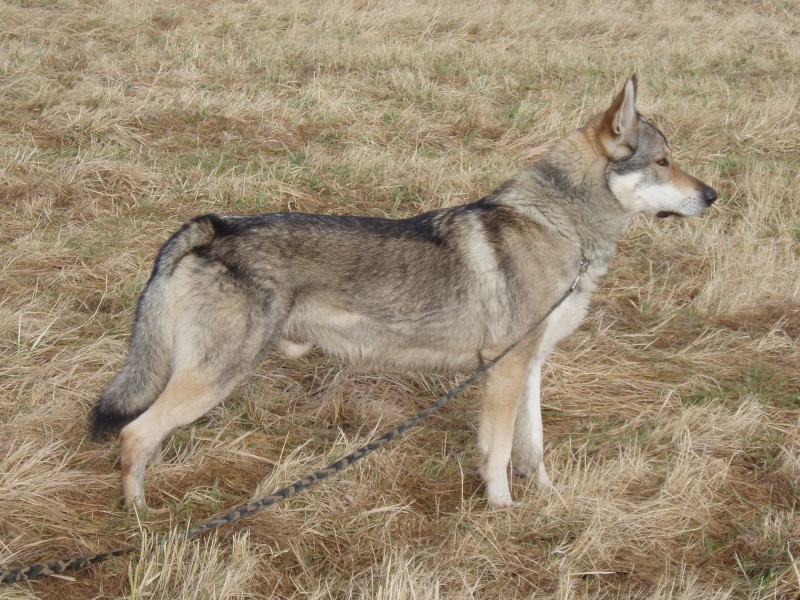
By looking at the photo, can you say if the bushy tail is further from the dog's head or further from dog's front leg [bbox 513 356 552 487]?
the dog's head

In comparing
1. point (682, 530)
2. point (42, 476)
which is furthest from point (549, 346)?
point (42, 476)

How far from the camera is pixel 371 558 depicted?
312cm

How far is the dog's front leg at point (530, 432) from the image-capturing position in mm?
3789

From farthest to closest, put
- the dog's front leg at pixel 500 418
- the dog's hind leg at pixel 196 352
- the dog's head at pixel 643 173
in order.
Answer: the dog's head at pixel 643 173 < the dog's front leg at pixel 500 418 < the dog's hind leg at pixel 196 352

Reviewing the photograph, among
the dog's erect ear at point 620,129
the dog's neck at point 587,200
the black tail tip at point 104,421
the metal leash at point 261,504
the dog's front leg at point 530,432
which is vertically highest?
the dog's erect ear at point 620,129

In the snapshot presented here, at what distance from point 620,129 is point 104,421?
2.85m

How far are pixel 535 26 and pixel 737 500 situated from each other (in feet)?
33.3

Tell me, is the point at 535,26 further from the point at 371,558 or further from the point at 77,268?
the point at 371,558

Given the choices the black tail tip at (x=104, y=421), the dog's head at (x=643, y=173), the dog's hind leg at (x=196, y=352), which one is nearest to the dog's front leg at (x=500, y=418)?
the dog's head at (x=643, y=173)

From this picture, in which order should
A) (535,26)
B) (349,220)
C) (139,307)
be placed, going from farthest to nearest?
1. (535,26)
2. (349,220)
3. (139,307)

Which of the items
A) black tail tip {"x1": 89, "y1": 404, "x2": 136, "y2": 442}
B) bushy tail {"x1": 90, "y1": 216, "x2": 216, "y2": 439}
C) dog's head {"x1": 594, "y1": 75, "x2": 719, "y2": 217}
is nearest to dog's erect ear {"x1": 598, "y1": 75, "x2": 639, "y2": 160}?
dog's head {"x1": 594, "y1": 75, "x2": 719, "y2": 217}

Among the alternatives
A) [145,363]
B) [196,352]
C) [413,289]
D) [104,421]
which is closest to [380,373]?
[413,289]

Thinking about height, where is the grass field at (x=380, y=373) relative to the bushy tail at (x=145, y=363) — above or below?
below

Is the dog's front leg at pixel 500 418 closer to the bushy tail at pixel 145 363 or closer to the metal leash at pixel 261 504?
the metal leash at pixel 261 504
